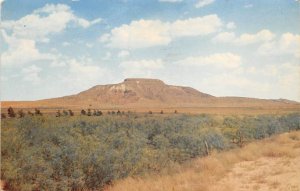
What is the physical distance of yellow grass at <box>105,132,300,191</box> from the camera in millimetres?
11961

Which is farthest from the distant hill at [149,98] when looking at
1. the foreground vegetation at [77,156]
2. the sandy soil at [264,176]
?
the sandy soil at [264,176]

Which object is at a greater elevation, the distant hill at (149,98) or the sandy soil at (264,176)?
the distant hill at (149,98)

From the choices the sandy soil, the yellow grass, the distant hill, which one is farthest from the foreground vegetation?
the distant hill

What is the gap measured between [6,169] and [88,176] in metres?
2.55

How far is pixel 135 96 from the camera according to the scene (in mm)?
123438

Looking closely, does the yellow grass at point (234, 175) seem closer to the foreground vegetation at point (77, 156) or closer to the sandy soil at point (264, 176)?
the sandy soil at point (264, 176)

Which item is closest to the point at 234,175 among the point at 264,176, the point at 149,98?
the point at 264,176

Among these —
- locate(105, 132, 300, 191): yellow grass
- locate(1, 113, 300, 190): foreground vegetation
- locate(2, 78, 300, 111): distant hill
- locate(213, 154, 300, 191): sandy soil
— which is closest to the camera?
locate(105, 132, 300, 191): yellow grass

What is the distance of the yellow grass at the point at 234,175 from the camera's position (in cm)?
1196

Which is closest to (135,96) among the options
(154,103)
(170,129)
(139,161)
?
(154,103)

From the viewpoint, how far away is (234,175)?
559 inches

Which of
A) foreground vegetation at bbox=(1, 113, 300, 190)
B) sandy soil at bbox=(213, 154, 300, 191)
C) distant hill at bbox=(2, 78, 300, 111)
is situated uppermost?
distant hill at bbox=(2, 78, 300, 111)

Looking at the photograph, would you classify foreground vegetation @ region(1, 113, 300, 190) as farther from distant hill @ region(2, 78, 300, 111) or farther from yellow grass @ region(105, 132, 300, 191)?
distant hill @ region(2, 78, 300, 111)

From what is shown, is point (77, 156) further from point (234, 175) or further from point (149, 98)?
point (149, 98)
